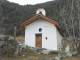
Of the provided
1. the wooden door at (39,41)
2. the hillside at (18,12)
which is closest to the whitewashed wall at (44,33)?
the wooden door at (39,41)

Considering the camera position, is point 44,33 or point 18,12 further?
point 18,12

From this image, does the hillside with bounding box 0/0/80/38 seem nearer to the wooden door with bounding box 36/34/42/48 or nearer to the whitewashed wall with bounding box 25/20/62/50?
the whitewashed wall with bounding box 25/20/62/50

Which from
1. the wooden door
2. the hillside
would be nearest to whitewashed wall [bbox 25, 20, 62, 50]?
the wooden door

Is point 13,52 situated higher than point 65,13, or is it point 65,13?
point 65,13

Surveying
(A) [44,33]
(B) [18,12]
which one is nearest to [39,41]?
(A) [44,33]

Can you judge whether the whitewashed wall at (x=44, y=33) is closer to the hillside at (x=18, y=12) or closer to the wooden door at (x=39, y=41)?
the wooden door at (x=39, y=41)

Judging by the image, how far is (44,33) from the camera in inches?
1041

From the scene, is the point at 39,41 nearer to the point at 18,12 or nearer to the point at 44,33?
the point at 44,33

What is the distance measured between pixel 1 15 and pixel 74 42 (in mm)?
21735

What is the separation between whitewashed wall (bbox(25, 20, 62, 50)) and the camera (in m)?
25.9

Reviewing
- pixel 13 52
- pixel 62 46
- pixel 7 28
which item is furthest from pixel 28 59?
pixel 7 28

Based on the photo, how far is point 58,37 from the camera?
27125mm

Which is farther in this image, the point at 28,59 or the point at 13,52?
the point at 13,52

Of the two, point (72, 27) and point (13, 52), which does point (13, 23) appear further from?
point (13, 52)
